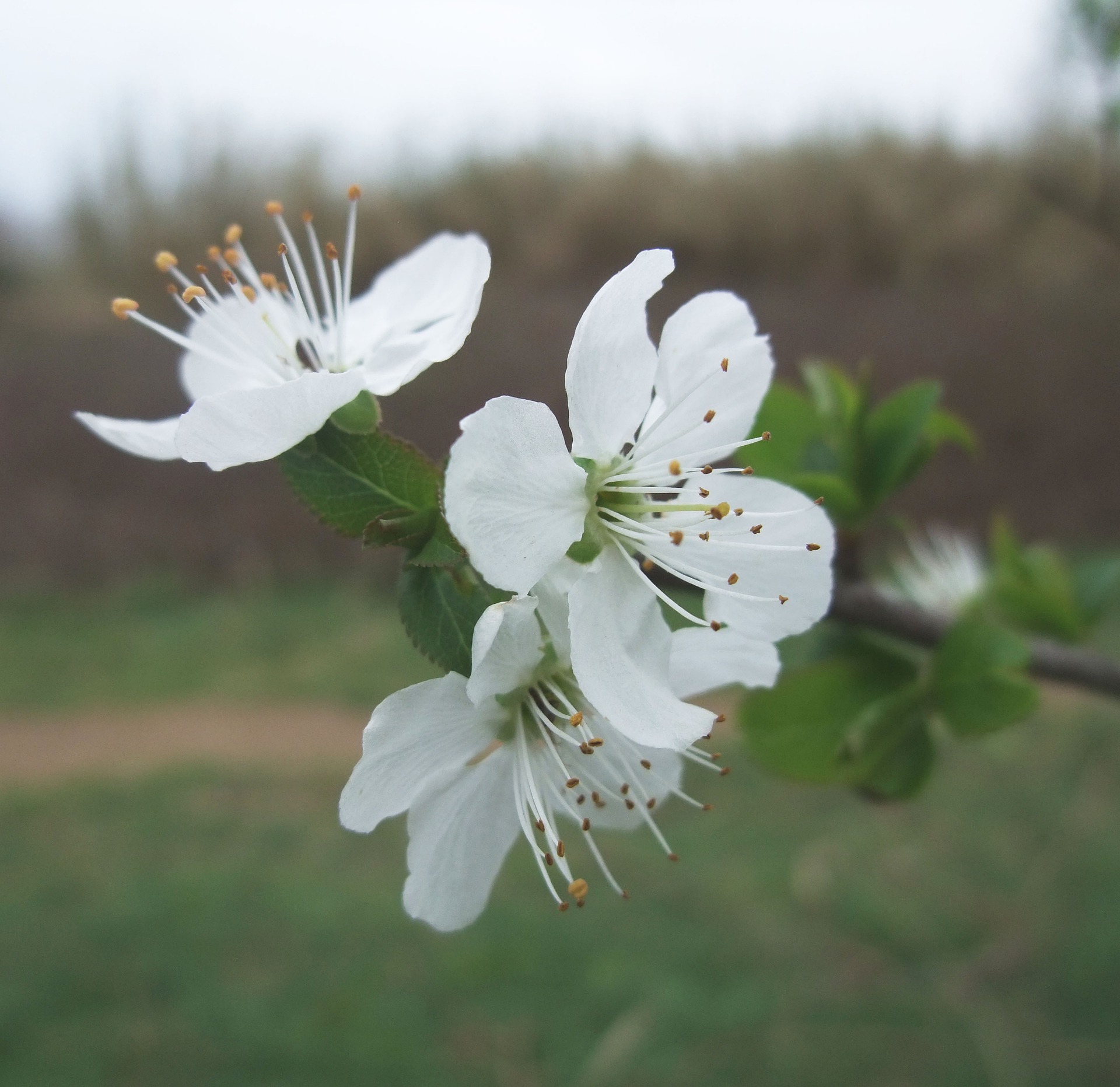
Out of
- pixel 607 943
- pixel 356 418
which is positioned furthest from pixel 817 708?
pixel 607 943

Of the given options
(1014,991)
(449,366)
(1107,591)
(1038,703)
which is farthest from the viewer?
(449,366)

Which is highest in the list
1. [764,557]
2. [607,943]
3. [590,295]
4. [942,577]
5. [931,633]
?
[764,557]

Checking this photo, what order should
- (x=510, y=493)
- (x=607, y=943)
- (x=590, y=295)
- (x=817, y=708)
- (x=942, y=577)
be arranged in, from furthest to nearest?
1. (x=590, y=295)
2. (x=607, y=943)
3. (x=942, y=577)
4. (x=817, y=708)
5. (x=510, y=493)

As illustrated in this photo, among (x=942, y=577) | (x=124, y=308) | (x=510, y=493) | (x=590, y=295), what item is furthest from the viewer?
(x=590, y=295)

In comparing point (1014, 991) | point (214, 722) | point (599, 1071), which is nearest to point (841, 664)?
point (599, 1071)

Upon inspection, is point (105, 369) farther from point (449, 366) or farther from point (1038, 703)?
point (1038, 703)

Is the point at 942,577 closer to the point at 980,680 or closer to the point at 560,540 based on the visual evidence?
the point at 980,680
